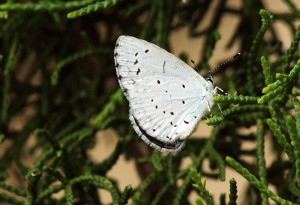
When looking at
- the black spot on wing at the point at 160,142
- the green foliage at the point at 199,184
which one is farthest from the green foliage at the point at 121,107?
the black spot on wing at the point at 160,142

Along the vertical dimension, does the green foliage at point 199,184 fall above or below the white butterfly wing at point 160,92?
below

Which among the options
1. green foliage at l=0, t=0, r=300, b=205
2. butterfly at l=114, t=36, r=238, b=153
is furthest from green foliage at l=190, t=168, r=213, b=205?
butterfly at l=114, t=36, r=238, b=153

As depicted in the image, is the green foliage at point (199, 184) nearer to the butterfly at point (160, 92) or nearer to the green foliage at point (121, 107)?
the green foliage at point (121, 107)

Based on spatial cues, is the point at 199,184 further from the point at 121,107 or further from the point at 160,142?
the point at 121,107

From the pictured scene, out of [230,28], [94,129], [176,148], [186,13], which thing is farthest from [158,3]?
[230,28]

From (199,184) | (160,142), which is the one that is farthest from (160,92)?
(199,184)

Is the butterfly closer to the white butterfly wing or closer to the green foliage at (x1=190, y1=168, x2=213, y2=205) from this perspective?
the white butterfly wing
